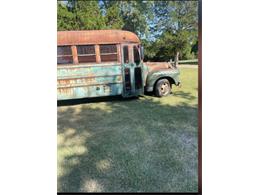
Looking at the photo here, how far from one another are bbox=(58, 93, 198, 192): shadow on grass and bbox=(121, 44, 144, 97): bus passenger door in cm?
11

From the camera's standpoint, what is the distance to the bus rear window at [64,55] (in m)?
1.74

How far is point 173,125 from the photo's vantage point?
70.5 inches

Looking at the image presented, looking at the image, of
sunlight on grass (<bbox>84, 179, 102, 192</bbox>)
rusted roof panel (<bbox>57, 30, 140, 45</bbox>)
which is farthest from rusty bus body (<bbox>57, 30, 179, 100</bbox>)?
sunlight on grass (<bbox>84, 179, 102, 192</bbox>)

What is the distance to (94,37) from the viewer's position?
5.90 feet

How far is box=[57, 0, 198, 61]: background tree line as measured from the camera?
1552mm

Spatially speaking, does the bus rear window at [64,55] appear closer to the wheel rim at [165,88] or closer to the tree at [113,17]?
the tree at [113,17]

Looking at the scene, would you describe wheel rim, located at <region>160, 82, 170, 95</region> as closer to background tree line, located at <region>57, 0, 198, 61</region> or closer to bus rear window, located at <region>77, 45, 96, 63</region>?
background tree line, located at <region>57, 0, 198, 61</region>

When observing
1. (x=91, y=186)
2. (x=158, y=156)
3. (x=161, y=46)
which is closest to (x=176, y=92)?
(x=161, y=46)

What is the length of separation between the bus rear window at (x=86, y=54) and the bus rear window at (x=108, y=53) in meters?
0.08
